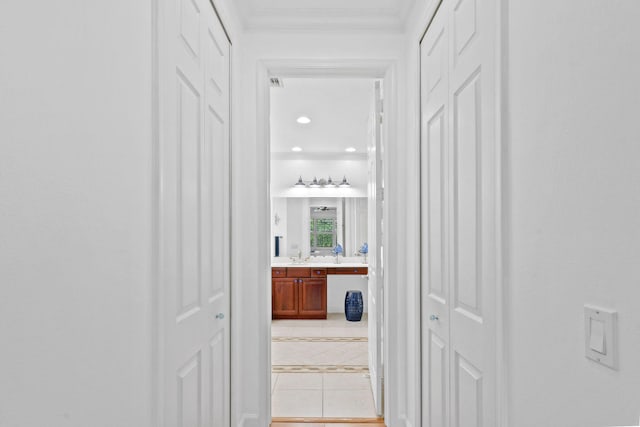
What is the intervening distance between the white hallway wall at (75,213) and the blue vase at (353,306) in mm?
4629

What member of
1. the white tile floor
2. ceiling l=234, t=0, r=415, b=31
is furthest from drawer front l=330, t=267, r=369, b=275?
ceiling l=234, t=0, r=415, b=31

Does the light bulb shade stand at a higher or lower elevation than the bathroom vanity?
higher

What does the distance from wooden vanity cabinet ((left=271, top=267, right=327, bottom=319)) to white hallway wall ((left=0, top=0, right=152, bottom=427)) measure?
4718mm

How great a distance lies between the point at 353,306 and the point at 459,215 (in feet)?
13.9

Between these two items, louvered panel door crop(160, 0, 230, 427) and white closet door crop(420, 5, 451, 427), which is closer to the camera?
louvered panel door crop(160, 0, 230, 427)

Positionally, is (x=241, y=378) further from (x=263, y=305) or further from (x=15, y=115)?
(x=15, y=115)

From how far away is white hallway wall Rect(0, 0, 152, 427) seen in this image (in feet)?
2.26

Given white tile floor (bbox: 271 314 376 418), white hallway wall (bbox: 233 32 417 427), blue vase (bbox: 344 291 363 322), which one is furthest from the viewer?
blue vase (bbox: 344 291 363 322)

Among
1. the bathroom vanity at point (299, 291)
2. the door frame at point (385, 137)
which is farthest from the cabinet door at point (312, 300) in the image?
the door frame at point (385, 137)

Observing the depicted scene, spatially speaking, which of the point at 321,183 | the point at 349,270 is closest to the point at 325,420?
the point at 349,270

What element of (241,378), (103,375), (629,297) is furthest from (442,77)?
(241,378)

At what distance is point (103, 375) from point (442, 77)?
166 centimetres

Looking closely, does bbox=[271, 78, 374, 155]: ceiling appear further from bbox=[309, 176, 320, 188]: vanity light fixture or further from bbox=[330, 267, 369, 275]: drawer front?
bbox=[330, 267, 369, 275]: drawer front

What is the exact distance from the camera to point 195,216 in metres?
1.68
